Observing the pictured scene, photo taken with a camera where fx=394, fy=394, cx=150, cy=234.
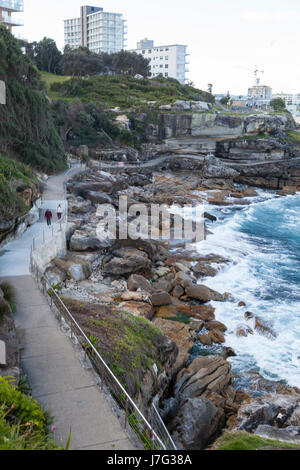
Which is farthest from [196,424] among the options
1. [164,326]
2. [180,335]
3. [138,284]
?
[138,284]

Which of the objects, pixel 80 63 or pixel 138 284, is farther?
pixel 80 63

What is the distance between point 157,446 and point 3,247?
11281 mm

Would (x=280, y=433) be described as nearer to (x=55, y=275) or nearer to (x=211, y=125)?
(x=55, y=275)

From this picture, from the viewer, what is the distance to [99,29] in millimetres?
103562

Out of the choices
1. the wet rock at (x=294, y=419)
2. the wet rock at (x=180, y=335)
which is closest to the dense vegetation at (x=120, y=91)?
the wet rock at (x=180, y=335)

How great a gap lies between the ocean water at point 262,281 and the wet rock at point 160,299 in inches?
86.5

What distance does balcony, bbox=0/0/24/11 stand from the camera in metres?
38.1

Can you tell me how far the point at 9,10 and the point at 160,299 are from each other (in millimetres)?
36802

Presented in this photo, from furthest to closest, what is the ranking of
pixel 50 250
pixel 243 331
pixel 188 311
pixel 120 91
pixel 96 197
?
1. pixel 120 91
2. pixel 96 197
3. pixel 50 250
4. pixel 188 311
5. pixel 243 331

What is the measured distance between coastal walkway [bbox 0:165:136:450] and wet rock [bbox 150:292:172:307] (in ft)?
18.1

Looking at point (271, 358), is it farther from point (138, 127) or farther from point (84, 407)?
point (138, 127)

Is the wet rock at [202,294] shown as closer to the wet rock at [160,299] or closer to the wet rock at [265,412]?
the wet rock at [160,299]

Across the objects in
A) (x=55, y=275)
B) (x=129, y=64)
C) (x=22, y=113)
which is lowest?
(x=55, y=275)
